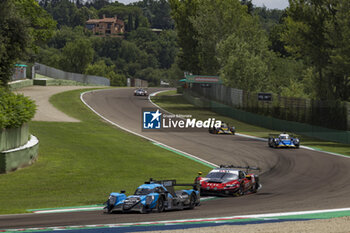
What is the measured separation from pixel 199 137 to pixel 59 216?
33.7 meters

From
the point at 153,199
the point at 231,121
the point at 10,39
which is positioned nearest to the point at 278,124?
the point at 231,121

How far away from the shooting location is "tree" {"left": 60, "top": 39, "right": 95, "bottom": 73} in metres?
162

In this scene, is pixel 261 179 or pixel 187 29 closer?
pixel 261 179

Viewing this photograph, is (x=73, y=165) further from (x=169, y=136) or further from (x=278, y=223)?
(x=169, y=136)

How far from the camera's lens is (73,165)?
30672mm

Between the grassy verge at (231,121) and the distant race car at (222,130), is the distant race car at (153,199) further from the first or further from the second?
the distant race car at (222,130)

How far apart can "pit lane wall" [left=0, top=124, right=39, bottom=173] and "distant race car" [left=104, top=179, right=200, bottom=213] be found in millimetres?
9775

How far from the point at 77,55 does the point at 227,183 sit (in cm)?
14415

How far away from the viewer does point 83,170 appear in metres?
29.6

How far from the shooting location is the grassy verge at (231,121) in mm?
47881

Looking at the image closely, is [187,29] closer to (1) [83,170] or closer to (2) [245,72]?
(2) [245,72]

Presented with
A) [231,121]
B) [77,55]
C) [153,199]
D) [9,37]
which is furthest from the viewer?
[77,55]

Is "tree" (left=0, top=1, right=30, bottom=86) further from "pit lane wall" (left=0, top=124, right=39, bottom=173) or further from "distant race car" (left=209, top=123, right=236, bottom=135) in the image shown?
"distant race car" (left=209, top=123, right=236, bottom=135)

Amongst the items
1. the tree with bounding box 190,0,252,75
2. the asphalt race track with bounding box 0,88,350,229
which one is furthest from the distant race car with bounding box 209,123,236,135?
the tree with bounding box 190,0,252,75
